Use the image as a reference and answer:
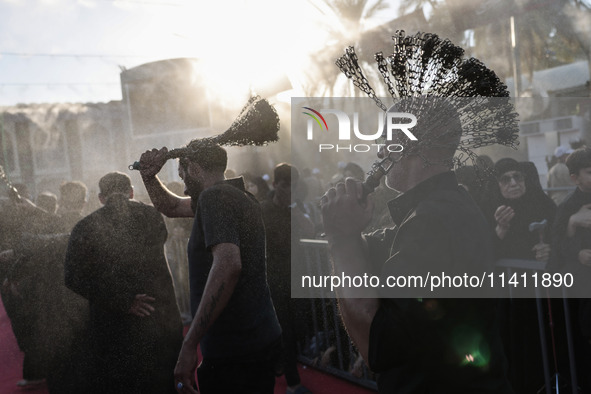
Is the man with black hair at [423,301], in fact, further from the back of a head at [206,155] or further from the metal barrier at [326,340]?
the metal barrier at [326,340]

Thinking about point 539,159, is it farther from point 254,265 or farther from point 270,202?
point 254,265

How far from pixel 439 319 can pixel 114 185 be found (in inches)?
98.9

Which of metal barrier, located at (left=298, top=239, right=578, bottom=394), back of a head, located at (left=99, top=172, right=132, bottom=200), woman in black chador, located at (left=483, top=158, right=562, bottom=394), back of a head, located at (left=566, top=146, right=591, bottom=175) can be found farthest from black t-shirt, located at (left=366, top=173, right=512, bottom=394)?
metal barrier, located at (left=298, top=239, right=578, bottom=394)

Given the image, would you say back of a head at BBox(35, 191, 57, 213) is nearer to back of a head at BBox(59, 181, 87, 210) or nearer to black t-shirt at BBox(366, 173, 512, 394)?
back of a head at BBox(59, 181, 87, 210)

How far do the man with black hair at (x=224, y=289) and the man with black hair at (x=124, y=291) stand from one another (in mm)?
729

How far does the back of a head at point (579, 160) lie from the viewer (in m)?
3.62

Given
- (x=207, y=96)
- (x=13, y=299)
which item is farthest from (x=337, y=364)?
(x=207, y=96)

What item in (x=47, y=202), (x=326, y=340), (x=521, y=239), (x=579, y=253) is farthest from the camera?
(x=47, y=202)

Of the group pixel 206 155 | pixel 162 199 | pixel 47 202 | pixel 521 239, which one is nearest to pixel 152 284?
pixel 162 199

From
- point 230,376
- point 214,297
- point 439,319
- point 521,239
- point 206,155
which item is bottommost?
point 230,376

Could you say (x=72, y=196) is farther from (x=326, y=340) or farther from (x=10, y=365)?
(x=326, y=340)

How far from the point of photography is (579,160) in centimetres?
366

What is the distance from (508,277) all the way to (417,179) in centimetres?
202

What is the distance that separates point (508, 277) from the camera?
134 inches
